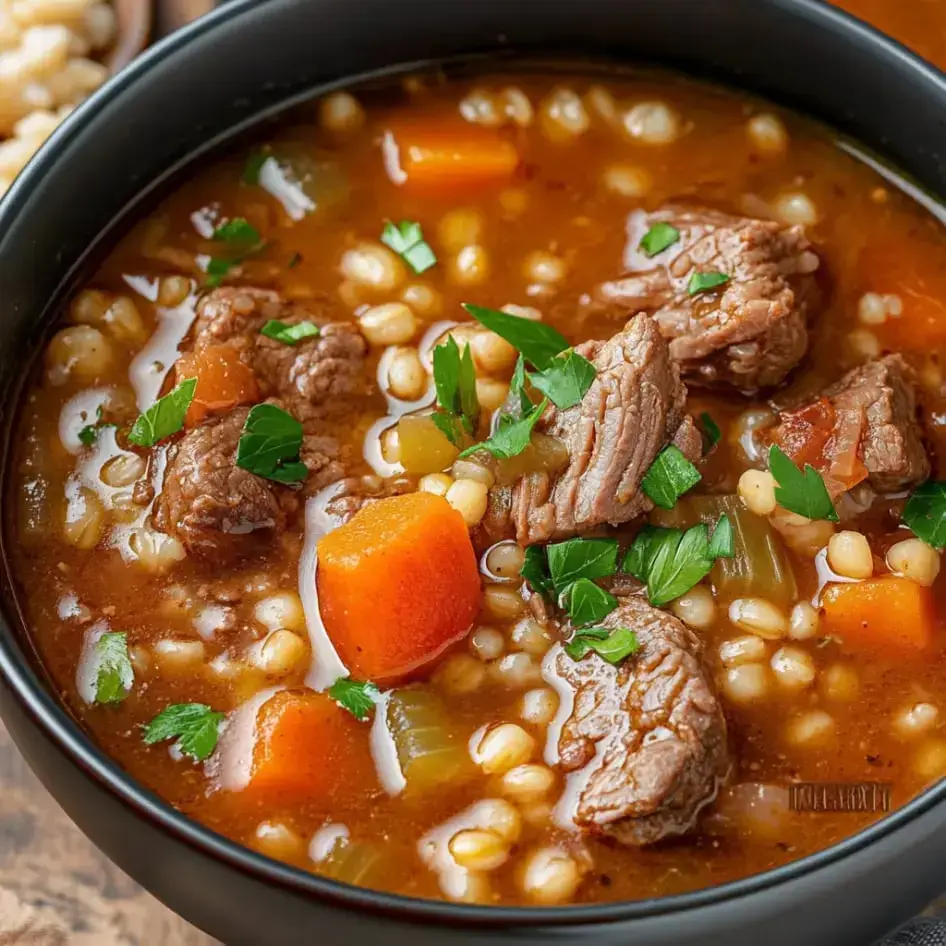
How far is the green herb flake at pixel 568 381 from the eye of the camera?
3812mm

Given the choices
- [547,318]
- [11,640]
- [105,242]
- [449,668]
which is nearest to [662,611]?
[449,668]

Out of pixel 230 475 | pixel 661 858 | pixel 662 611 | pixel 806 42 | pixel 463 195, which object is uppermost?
pixel 806 42

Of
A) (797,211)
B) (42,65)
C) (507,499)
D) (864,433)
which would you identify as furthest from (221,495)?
(42,65)

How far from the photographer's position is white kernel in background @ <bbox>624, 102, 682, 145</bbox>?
4359 millimetres

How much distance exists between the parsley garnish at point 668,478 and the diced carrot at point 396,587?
0.49 m

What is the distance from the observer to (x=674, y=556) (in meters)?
3.72

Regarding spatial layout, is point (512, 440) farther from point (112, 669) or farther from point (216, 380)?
point (112, 669)

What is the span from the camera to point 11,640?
3.34 metres

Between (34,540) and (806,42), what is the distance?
254 cm

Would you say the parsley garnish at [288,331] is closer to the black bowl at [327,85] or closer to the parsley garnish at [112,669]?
the black bowl at [327,85]

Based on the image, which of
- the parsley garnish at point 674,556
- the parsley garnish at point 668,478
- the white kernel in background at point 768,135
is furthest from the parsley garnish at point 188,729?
the white kernel in background at point 768,135

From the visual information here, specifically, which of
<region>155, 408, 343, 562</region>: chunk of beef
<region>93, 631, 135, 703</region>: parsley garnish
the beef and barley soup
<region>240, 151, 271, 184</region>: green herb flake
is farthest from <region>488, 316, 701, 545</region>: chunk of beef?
<region>240, 151, 271, 184</region>: green herb flake

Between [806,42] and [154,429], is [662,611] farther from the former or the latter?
[806,42]

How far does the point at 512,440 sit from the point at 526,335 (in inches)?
12.6
